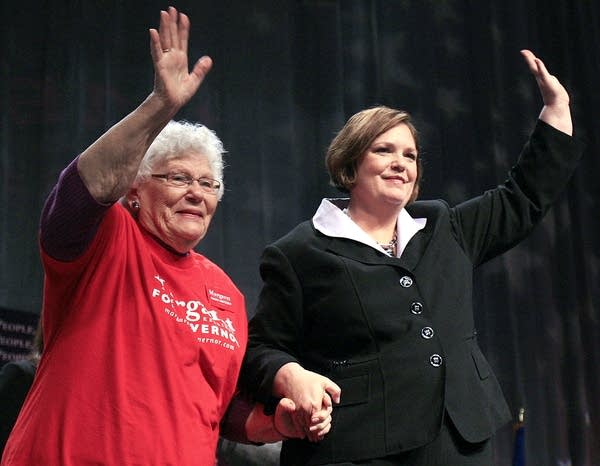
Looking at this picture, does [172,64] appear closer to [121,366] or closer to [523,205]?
[121,366]

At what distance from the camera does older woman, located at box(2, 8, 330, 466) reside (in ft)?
4.78

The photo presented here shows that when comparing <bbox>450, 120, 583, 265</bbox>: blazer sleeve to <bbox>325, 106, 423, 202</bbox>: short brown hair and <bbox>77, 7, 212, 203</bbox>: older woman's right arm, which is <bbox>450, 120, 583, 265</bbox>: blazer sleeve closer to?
<bbox>325, 106, 423, 202</bbox>: short brown hair

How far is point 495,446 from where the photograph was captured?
177 inches

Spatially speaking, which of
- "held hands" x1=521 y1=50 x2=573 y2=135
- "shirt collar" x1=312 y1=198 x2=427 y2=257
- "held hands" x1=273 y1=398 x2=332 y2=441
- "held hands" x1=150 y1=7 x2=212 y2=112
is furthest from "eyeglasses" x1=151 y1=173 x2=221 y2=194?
"held hands" x1=521 y1=50 x2=573 y2=135

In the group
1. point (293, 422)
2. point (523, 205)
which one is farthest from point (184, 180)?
point (523, 205)

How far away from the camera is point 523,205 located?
2047 millimetres

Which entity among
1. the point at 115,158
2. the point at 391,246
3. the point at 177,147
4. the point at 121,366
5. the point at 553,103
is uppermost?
the point at 553,103

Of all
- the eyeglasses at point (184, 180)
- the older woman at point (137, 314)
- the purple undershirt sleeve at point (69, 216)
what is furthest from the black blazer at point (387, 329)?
the purple undershirt sleeve at point (69, 216)

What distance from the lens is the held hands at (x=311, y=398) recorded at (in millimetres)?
1619

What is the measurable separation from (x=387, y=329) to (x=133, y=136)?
0.69 meters

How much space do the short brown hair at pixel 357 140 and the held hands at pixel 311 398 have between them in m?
0.57

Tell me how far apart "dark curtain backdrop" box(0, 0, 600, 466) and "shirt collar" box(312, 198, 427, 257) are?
220 cm

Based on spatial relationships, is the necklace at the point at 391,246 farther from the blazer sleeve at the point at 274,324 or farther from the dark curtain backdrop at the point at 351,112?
the dark curtain backdrop at the point at 351,112

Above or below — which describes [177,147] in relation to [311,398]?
above
